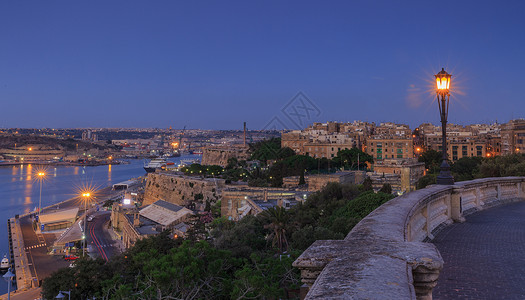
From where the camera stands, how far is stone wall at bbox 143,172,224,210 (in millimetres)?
41875

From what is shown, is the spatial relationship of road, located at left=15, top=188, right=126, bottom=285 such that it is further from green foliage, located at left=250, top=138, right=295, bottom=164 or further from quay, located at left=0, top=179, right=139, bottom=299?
green foliage, located at left=250, top=138, right=295, bottom=164

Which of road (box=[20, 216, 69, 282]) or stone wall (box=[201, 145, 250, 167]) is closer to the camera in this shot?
road (box=[20, 216, 69, 282])

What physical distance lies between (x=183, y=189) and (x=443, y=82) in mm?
40498

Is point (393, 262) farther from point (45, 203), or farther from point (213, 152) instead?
point (213, 152)

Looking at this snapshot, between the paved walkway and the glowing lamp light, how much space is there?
7.93 ft

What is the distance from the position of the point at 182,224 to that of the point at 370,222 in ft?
95.3

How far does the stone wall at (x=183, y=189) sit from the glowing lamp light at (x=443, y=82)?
34.1 meters

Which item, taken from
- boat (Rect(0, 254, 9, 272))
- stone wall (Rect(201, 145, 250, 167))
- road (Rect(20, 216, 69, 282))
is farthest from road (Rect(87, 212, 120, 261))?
stone wall (Rect(201, 145, 250, 167))

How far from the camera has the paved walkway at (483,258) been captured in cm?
352

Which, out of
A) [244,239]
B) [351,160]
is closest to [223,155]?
[351,160]

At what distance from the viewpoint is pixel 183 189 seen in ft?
151

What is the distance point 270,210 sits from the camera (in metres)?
18.7

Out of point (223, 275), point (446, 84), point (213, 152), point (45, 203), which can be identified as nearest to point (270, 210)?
point (223, 275)

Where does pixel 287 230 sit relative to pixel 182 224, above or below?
above
